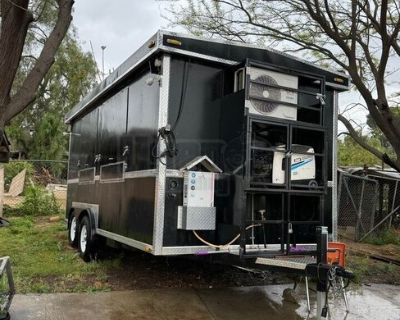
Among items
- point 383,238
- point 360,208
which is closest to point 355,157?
point 383,238

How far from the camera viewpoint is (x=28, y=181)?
63.9 feet

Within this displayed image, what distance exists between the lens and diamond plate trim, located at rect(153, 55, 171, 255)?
5336 millimetres

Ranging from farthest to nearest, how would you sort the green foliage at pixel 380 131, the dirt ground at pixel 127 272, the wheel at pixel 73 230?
A: the green foliage at pixel 380 131, the wheel at pixel 73 230, the dirt ground at pixel 127 272

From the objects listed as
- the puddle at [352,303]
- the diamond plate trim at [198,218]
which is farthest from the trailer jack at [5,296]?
the puddle at [352,303]

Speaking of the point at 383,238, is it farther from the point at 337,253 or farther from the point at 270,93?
the point at 270,93

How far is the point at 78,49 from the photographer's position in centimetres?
2867

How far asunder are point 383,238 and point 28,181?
1405 cm

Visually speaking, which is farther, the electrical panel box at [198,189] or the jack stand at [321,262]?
the electrical panel box at [198,189]

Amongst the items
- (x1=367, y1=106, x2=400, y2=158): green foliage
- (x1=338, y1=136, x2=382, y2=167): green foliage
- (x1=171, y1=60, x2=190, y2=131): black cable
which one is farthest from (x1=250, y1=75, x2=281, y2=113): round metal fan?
(x1=338, y1=136, x2=382, y2=167): green foliage

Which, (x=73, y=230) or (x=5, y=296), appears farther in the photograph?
(x=73, y=230)

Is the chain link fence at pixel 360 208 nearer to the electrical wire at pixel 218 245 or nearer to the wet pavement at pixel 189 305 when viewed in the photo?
the wet pavement at pixel 189 305

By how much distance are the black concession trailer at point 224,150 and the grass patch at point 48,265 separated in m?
1.26

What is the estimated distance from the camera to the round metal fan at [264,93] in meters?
5.40

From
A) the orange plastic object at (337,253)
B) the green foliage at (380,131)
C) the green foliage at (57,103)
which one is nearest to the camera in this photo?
the orange plastic object at (337,253)
